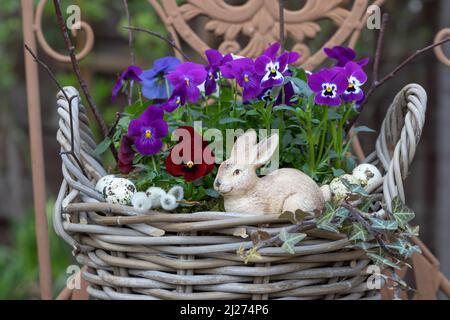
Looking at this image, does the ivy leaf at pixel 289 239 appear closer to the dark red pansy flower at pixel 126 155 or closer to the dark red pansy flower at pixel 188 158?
the dark red pansy flower at pixel 188 158

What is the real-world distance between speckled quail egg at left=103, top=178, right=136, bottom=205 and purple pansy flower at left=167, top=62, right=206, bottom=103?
15cm

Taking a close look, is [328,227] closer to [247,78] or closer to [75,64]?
[247,78]

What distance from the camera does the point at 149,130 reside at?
923 mm

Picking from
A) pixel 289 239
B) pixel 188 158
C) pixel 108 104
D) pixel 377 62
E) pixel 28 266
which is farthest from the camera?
pixel 108 104

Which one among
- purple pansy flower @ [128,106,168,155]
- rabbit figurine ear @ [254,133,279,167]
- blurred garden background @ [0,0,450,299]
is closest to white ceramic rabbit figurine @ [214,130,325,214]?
rabbit figurine ear @ [254,133,279,167]

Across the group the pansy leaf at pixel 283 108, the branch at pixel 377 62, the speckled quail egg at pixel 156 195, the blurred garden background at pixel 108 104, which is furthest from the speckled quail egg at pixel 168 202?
the blurred garden background at pixel 108 104

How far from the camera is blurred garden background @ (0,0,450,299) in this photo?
248 cm

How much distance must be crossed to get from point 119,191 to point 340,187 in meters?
0.31

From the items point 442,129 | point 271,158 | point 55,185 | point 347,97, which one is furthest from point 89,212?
point 55,185

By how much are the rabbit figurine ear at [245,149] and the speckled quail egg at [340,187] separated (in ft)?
0.43

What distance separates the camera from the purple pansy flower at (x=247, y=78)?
0.94 m

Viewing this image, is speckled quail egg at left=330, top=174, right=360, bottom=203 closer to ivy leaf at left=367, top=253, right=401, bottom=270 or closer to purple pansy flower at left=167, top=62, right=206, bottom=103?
ivy leaf at left=367, top=253, right=401, bottom=270

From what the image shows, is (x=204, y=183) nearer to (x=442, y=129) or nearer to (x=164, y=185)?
(x=164, y=185)

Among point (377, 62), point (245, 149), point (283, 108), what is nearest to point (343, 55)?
point (377, 62)
